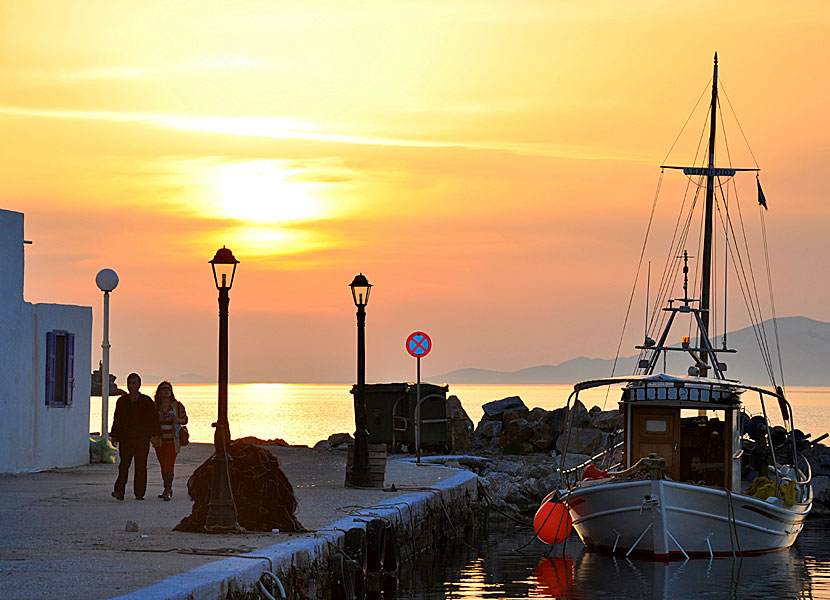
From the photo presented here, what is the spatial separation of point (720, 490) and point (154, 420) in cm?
1049

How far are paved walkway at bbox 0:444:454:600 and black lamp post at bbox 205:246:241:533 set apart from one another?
1.15ft

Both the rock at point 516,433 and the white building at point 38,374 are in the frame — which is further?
the rock at point 516,433

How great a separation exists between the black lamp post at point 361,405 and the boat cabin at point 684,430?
542 centimetres

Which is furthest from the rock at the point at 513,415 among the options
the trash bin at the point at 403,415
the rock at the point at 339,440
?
the trash bin at the point at 403,415

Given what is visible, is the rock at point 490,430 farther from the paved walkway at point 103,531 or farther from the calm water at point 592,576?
the calm water at point 592,576

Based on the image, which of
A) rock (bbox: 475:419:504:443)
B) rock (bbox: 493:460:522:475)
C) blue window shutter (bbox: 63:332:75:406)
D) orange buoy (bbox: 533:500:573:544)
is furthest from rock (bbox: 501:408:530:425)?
blue window shutter (bbox: 63:332:75:406)

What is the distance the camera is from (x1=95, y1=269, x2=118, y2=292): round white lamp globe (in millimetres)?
30484

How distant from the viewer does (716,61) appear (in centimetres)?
4353

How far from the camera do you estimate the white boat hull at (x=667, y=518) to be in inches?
881

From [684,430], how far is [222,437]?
42.0 ft

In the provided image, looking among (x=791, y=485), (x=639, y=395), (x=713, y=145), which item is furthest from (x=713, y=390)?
(x=713, y=145)

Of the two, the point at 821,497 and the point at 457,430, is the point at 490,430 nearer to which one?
Answer: the point at 457,430

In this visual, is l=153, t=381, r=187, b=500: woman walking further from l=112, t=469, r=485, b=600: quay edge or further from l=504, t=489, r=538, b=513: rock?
l=504, t=489, r=538, b=513: rock

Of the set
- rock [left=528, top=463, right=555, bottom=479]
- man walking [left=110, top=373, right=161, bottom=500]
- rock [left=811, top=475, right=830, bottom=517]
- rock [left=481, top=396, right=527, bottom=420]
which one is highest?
man walking [left=110, top=373, right=161, bottom=500]
